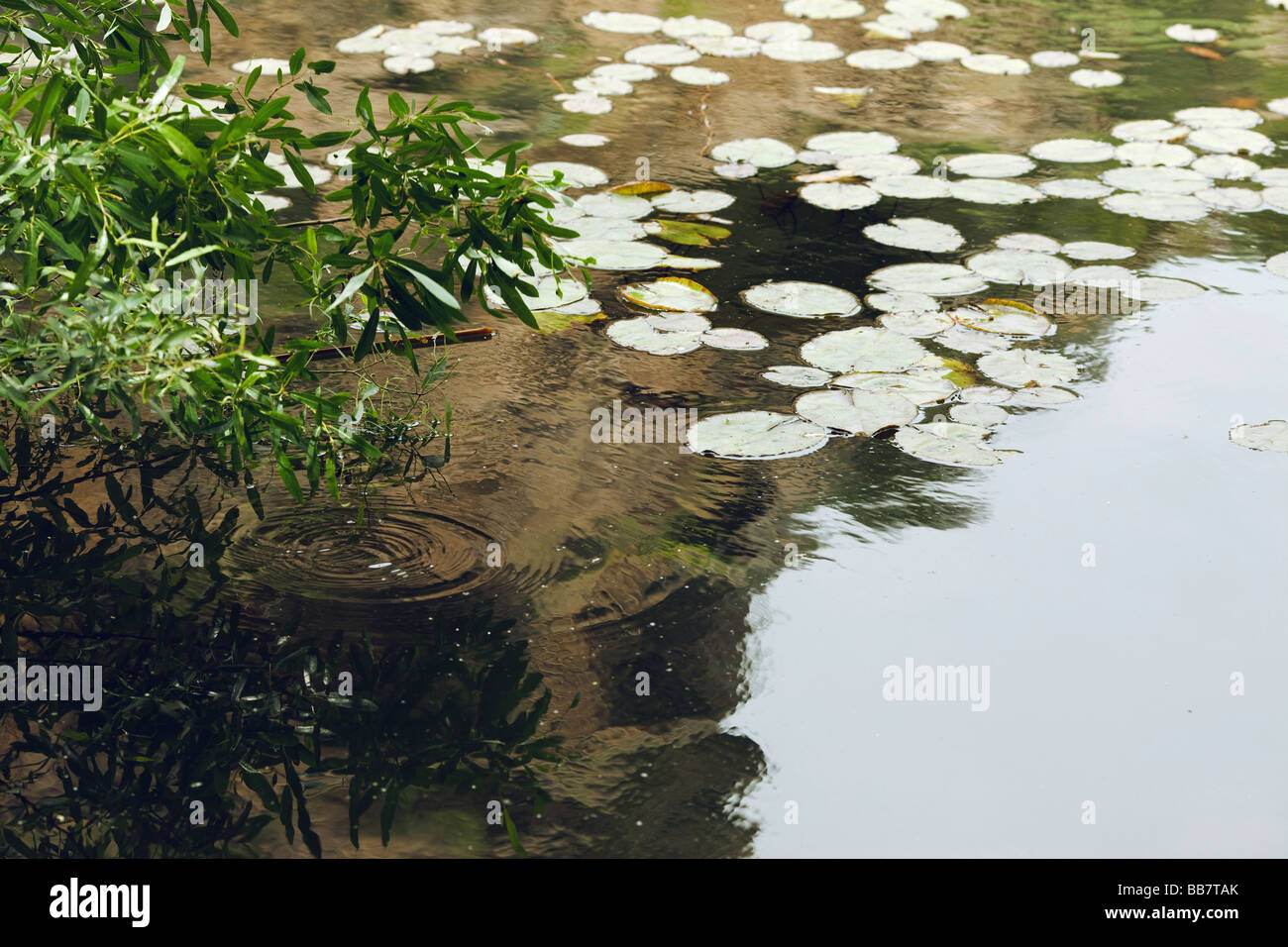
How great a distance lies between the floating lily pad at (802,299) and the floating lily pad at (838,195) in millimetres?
617

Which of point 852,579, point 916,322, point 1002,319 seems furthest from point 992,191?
point 852,579

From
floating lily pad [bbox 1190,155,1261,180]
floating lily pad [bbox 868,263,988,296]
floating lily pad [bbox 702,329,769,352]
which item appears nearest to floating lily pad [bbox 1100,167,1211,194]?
floating lily pad [bbox 1190,155,1261,180]

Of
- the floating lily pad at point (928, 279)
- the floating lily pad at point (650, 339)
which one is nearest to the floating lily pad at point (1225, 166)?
the floating lily pad at point (928, 279)

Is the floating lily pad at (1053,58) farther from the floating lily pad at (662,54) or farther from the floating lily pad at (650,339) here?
the floating lily pad at (650,339)

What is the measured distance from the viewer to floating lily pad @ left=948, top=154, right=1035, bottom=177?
441 centimetres

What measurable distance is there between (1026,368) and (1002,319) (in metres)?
0.27

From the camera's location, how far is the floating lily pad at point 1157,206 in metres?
4.12

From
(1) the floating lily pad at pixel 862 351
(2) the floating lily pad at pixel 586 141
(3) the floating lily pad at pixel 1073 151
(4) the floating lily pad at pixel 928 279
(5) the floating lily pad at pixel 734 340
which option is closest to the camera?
(1) the floating lily pad at pixel 862 351

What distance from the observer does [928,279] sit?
12.0 ft

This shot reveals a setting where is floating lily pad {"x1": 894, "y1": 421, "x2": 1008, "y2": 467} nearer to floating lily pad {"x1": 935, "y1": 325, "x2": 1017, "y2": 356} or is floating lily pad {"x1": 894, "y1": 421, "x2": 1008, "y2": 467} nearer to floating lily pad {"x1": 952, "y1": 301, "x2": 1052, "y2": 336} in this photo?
floating lily pad {"x1": 935, "y1": 325, "x2": 1017, "y2": 356}

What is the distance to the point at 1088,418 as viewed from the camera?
309 centimetres

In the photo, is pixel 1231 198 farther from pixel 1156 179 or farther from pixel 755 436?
pixel 755 436

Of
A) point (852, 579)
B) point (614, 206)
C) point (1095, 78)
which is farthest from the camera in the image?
point (1095, 78)

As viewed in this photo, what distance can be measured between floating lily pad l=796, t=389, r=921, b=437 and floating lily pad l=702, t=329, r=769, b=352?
28 centimetres
